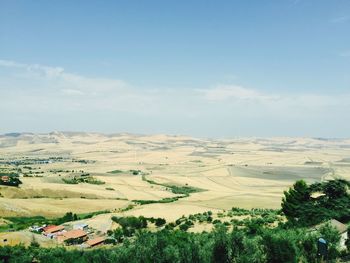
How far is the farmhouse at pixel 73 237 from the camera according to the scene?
5225 centimetres

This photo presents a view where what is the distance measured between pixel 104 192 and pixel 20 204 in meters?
25.6

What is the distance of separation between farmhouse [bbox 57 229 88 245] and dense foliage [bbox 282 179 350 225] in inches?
1041

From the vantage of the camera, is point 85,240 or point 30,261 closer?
point 30,261

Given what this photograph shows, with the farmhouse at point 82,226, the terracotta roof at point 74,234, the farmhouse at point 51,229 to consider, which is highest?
the terracotta roof at point 74,234

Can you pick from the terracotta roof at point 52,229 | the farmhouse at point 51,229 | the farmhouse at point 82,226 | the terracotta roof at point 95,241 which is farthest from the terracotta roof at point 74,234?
the terracotta roof at point 52,229

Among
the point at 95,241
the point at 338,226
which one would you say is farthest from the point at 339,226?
the point at 95,241

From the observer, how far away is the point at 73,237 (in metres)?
52.9

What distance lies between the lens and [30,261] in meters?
37.4

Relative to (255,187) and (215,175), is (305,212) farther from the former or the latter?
(215,175)

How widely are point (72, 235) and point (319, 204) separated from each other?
31.1 m

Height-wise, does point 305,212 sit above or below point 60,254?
above

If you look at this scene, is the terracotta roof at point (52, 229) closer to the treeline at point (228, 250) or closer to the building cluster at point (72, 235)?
the building cluster at point (72, 235)

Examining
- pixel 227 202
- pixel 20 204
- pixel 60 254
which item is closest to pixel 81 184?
pixel 20 204

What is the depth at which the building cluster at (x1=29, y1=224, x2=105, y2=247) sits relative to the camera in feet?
170
